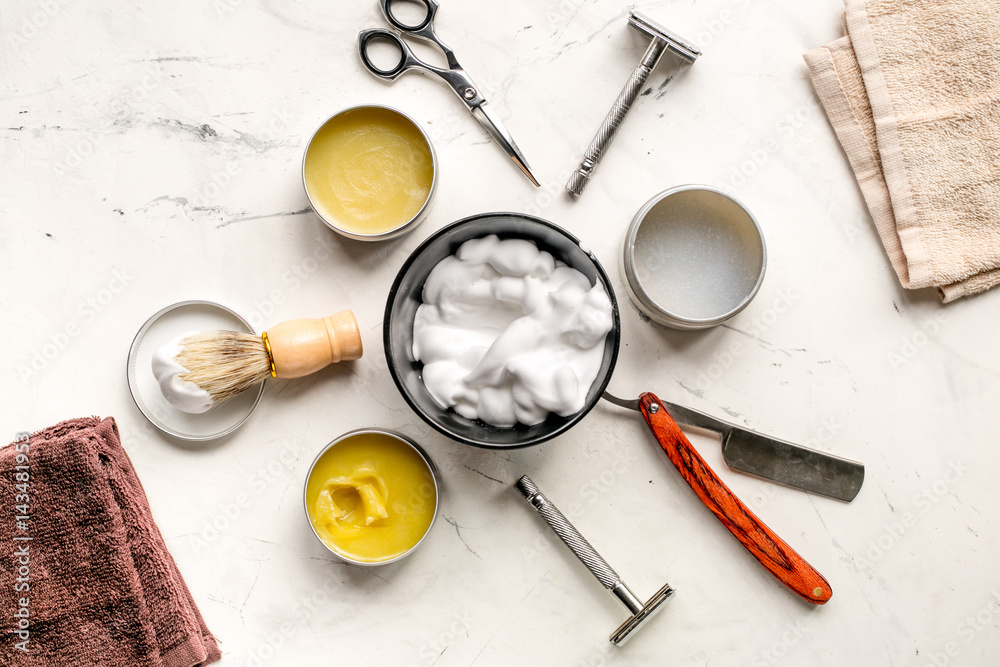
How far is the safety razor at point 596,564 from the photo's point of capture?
1.02 meters

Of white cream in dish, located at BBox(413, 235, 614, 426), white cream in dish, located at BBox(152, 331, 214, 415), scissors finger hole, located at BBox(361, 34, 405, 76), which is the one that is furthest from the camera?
scissors finger hole, located at BBox(361, 34, 405, 76)

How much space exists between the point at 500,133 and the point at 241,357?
565 millimetres

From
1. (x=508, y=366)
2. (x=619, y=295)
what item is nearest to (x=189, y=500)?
(x=508, y=366)

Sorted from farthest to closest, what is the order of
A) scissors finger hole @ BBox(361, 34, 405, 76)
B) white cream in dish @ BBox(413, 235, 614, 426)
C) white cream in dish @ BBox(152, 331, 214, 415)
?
scissors finger hole @ BBox(361, 34, 405, 76), white cream in dish @ BBox(152, 331, 214, 415), white cream in dish @ BBox(413, 235, 614, 426)

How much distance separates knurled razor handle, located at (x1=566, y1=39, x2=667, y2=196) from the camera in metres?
1.04

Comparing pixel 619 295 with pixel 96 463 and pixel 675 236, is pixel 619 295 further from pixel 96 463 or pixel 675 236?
pixel 96 463

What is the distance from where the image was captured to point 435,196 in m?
1.07

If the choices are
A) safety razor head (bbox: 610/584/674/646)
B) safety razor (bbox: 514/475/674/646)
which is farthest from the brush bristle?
safety razor head (bbox: 610/584/674/646)

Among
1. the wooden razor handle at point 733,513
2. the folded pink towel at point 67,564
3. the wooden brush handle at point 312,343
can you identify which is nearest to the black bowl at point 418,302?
the wooden brush handle at point 312,343

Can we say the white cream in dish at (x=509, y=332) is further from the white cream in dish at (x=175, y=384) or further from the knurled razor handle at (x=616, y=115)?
the white cream in dish at (x=175, y=384)

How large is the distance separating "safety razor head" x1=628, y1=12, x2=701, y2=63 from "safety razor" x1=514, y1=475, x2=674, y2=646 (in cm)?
75

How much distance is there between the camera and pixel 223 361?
98 centimetres

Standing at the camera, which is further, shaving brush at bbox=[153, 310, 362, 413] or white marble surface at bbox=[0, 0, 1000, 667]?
white marble surface at bbox=[0, 0, 1000, 667]

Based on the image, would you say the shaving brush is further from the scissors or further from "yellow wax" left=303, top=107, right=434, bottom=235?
the scissors
